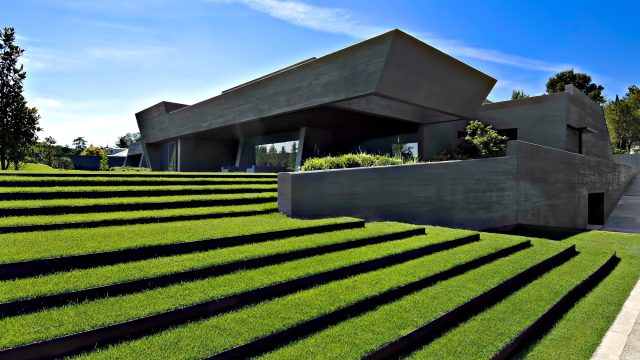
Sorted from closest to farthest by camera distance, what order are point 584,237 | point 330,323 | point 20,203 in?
1. point 330,323
2. point 20,203
3. point 584,237

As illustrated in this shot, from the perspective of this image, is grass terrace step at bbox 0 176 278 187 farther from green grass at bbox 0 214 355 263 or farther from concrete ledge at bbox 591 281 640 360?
concrete ledge at bbox 591 281 640 360

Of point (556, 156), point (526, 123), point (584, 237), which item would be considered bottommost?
point (584, 237)

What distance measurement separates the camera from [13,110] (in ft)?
74.0

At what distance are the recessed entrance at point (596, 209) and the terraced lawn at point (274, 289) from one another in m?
21.1

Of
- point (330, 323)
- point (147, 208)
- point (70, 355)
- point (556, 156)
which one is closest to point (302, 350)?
point (330, 323)

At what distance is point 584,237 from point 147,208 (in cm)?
1476

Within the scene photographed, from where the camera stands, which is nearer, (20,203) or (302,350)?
(302,350)

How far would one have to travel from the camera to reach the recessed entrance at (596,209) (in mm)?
24469

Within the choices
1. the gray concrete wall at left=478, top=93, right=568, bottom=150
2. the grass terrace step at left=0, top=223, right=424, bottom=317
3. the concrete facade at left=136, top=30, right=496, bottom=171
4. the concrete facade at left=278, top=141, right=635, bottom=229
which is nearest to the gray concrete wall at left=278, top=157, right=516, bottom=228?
the concrete facade at left=278, top=141, right=635, bottom=229

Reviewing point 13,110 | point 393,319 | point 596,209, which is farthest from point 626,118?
point 13,110

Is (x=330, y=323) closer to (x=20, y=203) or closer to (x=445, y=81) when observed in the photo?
(x=20, y=203)

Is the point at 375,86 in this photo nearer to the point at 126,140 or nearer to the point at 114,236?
the point at 114,236

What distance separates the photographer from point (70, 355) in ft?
10.1

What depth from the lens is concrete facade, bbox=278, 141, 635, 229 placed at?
30.6 ft
